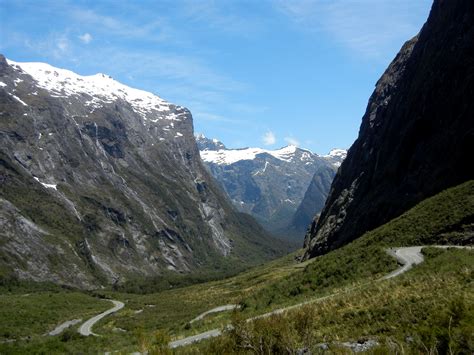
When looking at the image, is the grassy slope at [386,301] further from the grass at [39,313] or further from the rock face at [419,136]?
the grass at [39,313]

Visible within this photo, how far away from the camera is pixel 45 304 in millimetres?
112250

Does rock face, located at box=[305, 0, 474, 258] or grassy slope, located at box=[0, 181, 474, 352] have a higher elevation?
rock face, located at box=[305, 0, 474, 258]

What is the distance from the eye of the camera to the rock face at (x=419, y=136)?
295ft

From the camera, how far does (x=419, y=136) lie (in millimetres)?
107812

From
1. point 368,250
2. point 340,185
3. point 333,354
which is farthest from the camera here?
point 340,185

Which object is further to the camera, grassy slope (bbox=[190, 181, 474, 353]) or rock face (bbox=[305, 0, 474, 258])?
rock face (bbox=[305, 0, 474, 258])

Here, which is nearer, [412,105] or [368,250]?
[368,250]

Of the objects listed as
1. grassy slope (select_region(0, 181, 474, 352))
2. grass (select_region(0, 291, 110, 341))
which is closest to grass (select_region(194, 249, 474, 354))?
grassy slope (select_region(0, 181, 474, 352))

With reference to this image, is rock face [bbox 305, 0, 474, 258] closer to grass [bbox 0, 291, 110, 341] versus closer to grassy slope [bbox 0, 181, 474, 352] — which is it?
grassy slope [bbox 0, 181, 474, 352]

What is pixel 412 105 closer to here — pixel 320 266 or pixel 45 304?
pixel 320 266

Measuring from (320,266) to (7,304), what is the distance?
259ft

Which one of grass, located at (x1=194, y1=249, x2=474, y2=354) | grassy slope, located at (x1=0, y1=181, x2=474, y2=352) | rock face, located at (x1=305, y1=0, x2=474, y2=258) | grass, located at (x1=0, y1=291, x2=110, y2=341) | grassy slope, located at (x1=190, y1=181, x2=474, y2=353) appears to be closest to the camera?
grass, located at (x1=194, y1=249, x2=474, y2=354)

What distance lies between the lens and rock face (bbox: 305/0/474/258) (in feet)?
295

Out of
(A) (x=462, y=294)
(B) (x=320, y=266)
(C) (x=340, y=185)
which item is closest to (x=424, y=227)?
(B) (x=320, y=266)
